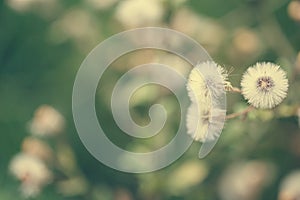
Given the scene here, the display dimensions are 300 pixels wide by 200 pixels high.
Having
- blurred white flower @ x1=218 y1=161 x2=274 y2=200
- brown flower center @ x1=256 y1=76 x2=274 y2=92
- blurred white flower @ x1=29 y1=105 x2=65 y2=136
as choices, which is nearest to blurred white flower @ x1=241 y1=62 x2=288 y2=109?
brown flower center @ x1=256 y1=76 x2=274 y2=92

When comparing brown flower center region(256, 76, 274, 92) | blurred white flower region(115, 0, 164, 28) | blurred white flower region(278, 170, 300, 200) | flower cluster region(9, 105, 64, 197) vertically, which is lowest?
blurred white flower region(278, 170, 300, 200)

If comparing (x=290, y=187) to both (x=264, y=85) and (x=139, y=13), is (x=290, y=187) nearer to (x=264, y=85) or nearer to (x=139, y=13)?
(x=264, y=85)

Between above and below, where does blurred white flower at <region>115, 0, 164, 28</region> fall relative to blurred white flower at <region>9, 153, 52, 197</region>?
above

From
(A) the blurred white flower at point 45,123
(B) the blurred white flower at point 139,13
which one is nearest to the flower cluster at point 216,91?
(B) the blurred white flower at point 139,13

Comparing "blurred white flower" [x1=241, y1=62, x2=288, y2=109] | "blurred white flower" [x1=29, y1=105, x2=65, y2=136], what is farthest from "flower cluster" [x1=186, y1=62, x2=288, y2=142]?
"blurred white flower" [x1=29, y1=105, x2=65, y2=136]

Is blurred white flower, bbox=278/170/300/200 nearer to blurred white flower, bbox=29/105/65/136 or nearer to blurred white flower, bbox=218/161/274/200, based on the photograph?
blurred white flower, bbox=218/161/274/200

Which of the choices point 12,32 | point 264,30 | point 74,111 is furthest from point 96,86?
point 264,30

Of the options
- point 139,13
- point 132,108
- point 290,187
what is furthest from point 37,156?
point 290,187

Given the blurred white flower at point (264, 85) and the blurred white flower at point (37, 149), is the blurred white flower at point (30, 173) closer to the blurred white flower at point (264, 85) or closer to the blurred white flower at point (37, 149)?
the blurred white flower at point (37, 149)
